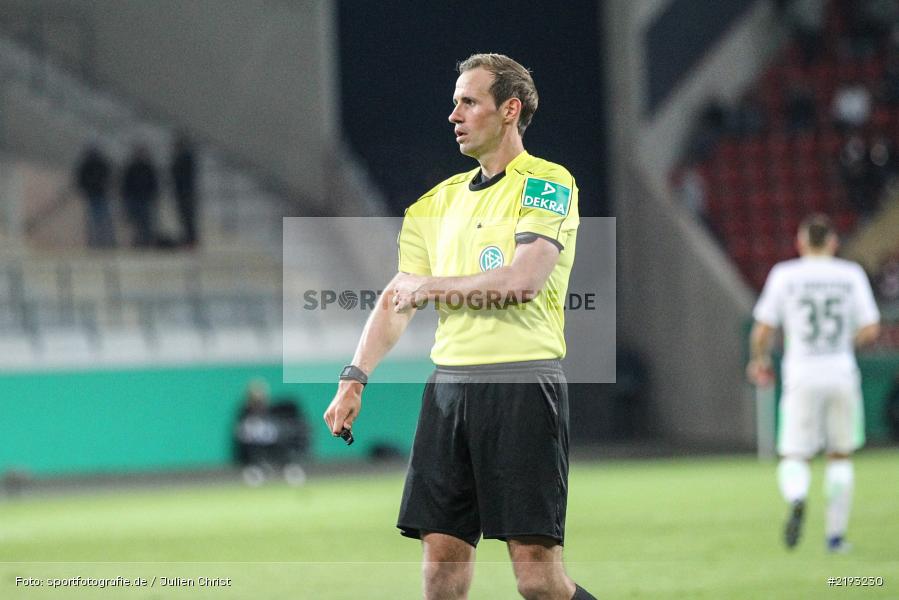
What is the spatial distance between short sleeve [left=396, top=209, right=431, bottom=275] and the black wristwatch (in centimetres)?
47

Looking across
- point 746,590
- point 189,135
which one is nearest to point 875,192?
point 189,135

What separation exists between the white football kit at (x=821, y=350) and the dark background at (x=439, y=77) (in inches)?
564

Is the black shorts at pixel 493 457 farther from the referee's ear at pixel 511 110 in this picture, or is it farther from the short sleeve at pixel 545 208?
the referee's ear at pixel 511 110

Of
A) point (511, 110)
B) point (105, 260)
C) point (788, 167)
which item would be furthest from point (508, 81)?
point (788, 167)

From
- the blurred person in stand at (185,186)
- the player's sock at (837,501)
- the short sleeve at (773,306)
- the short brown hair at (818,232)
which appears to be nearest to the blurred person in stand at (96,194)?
the blurred person in stand at (185,186)

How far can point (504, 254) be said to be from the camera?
5137mm

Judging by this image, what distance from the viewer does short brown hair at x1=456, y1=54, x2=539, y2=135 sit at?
5.18 metres

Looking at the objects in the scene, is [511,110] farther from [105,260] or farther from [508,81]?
[105,260]

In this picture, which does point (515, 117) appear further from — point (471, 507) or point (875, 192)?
point (875, 192)

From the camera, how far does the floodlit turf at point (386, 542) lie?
862 centimetres

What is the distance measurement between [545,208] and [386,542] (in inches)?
273

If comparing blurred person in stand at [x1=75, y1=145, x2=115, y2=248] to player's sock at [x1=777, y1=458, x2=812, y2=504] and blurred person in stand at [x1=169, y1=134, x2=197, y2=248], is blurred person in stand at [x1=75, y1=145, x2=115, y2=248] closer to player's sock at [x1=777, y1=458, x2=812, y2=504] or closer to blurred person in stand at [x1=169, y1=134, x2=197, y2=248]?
blurred person in stand at [x1=169, y1=134, x2=197, y2=248]

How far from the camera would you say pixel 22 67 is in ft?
85.0

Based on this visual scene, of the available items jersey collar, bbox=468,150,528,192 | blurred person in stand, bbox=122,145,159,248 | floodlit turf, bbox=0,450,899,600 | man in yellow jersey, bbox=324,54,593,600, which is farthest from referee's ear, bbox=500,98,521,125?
blurred person in stand, bbox=122,145,159,248
